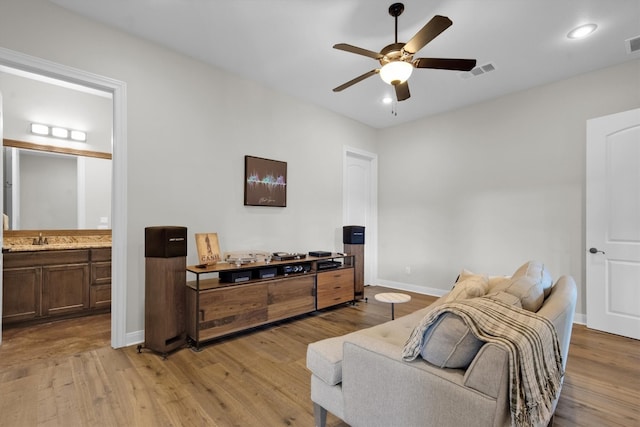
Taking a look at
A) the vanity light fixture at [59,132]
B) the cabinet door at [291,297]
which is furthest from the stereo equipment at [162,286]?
the vanity light fixture at [59,132]

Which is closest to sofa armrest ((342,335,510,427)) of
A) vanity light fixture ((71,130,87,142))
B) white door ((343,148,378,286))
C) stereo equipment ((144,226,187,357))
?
stereo equipment ((144,226,187,357))

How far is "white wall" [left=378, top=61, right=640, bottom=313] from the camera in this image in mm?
3566

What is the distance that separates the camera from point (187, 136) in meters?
3.20

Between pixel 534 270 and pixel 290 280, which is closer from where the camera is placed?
pixel 534 270

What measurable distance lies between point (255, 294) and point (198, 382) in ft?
3.39

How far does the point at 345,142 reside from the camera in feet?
16.5

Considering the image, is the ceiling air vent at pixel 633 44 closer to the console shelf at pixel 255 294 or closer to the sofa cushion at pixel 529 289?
the sofa cushion at pixel 529 289

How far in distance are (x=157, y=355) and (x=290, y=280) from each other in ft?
4.70

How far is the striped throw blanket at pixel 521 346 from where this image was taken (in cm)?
101

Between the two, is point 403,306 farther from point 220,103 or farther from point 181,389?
point 220,103

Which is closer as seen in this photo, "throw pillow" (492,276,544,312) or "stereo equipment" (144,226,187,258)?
"throw pillow" (492,276,544,312)

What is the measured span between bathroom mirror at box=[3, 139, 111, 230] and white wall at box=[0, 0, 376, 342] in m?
2.00

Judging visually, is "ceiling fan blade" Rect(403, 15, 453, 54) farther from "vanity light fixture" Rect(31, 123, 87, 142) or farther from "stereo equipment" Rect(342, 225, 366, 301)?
"vanity light fixture" Rect(31, 123, 87, 142)

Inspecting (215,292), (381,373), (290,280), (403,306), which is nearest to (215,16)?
(215,292)
